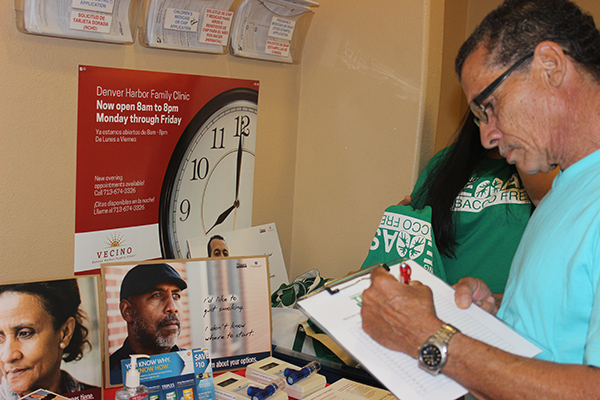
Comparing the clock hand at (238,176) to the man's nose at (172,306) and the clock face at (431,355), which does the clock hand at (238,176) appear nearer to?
the man's nose at (172,306)

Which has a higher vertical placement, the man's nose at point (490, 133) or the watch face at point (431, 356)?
the man's nose at point (490, 133)

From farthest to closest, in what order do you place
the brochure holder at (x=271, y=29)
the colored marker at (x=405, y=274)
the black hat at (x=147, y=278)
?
the brochure holder at (x=271, y=29)
the black hat at (x=147, y=278)
the colored marker at (x=405, y=274)

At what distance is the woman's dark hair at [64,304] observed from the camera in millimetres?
1171

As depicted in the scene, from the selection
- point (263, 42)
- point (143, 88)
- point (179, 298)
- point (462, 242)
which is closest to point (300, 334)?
point (179, 298)

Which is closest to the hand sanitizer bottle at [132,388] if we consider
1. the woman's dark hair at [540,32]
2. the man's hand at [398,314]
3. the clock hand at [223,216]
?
the man's hand at [398,314]

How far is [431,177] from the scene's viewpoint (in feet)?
5.67

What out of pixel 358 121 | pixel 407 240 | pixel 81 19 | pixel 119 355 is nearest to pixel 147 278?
pixel 119 355

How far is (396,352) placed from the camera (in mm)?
916

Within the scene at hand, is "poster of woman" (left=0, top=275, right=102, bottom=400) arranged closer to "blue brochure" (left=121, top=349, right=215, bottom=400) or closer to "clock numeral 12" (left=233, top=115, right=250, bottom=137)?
"blue brochure" (left=121, top=349, right=215, bottom=400)

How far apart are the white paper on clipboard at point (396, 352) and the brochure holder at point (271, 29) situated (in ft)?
3.31

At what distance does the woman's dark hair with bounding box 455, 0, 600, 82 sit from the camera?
888 mm

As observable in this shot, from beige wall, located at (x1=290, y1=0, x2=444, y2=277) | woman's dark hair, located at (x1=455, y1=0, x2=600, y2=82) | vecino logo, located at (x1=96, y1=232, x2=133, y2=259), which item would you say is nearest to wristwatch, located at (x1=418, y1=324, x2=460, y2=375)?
woman's dark hair, located at (x1=455, y1=0, x2=600, y2=82)

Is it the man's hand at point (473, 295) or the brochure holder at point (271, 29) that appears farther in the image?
the brochure holder at point (271, 29)

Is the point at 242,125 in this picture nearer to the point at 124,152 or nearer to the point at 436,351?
the point at 124,152
